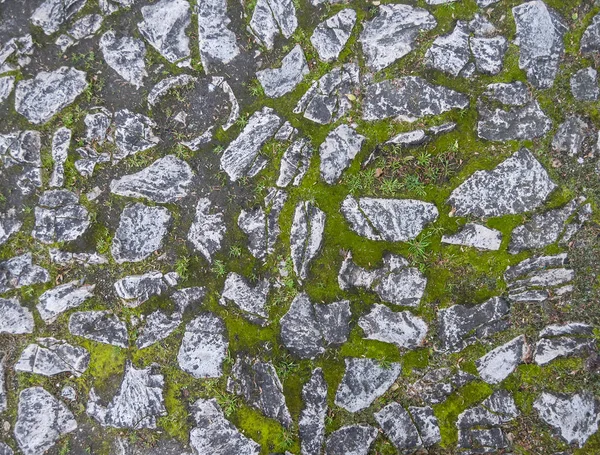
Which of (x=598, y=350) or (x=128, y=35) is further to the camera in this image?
(x=128, y=35)

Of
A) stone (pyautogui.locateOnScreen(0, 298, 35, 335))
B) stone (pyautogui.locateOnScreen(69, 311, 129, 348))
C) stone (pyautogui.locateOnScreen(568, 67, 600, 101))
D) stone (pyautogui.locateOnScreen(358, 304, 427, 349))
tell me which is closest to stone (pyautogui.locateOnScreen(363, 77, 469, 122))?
stone (pyautogui.locateOnScreen(568, 67, 600, 101))

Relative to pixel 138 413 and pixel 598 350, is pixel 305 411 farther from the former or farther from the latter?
pixel 598 350

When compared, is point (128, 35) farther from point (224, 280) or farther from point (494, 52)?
point (494, 52)


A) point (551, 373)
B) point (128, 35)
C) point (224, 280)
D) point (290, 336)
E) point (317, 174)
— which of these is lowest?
point (551, 373)

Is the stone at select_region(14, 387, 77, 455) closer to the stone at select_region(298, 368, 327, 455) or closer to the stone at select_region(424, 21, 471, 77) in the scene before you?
the stone at select_region(298, 368, 327, 455)

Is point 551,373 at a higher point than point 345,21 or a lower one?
Answer: lower

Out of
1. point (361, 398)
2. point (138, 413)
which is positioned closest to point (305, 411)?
point (361, 398)

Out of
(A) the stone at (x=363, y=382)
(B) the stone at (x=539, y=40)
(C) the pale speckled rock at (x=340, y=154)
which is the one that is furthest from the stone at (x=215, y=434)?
(B) the stone at (x=539, y=40)
